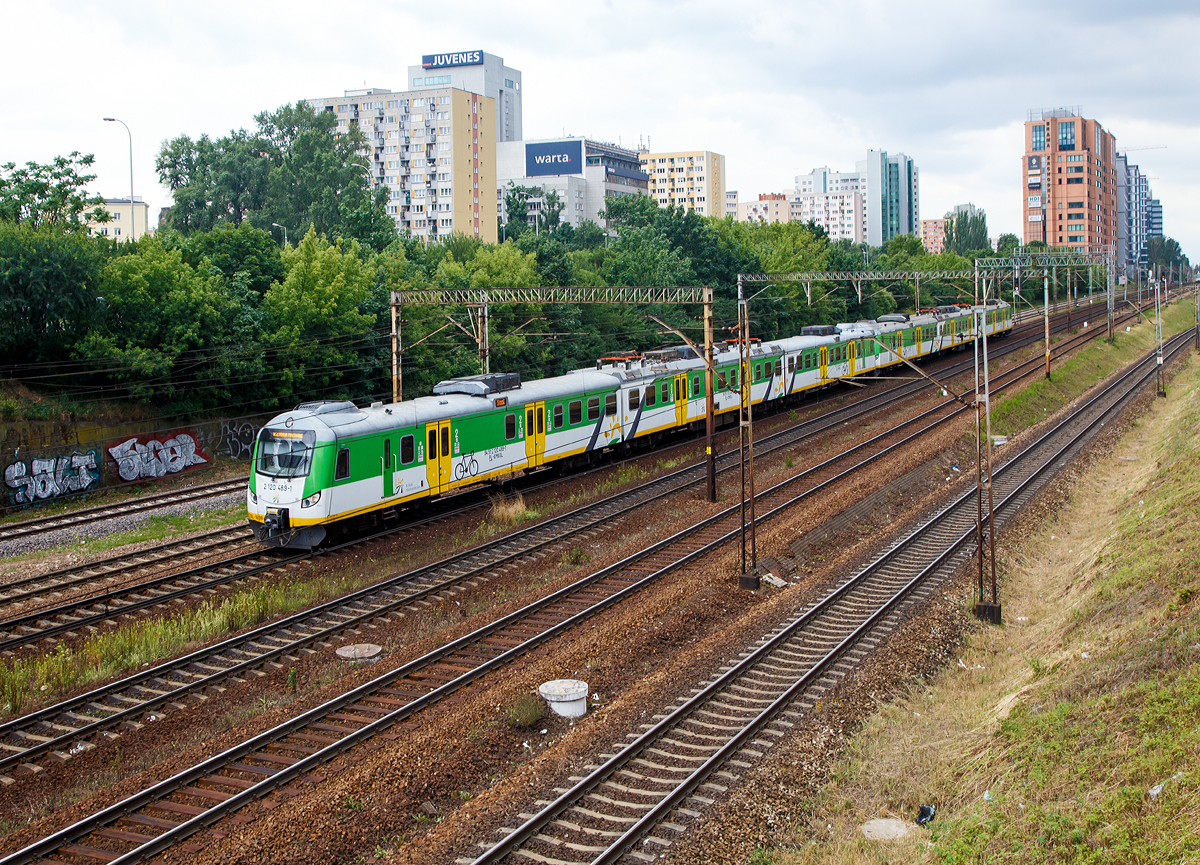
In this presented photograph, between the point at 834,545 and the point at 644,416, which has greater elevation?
the point at 644,416

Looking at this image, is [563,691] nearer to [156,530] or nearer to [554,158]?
[156,530]

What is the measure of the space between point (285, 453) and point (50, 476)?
11841 millimetres

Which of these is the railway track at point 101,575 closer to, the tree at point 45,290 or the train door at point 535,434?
the train door at point 535,434

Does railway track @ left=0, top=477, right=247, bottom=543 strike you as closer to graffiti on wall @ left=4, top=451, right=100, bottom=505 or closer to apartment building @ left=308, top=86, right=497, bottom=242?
graffiti on wall @ left=4, top=451, right=100, bottom=505

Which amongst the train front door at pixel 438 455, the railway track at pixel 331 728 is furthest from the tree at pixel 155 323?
the railway track at pixel 331 728

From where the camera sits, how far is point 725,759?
1145cm

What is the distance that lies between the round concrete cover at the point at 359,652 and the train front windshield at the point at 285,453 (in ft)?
19.5

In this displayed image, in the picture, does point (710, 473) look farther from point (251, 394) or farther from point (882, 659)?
point (251, 394)

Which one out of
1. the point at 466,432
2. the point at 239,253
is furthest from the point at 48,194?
the point at 466,432

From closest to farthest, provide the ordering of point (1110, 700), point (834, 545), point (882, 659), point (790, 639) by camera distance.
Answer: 1. point (1110, 700)
2. point (882, 659)
3. point (790, 639)
4. point (834, 545)

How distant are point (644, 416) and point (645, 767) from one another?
21.5m

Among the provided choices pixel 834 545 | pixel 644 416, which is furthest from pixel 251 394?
pixel 834 545

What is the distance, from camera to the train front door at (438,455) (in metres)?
23.5

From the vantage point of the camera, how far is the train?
20656 mm
